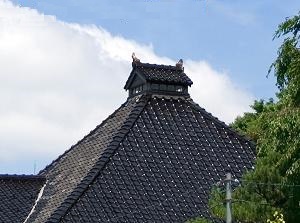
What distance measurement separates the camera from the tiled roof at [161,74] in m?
32.8

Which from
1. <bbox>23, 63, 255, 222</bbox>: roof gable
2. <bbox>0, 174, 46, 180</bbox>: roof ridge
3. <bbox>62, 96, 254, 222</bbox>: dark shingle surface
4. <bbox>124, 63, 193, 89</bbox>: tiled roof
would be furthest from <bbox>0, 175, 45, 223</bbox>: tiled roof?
<bbox>124, 63, 193, 89</bbox>: tiled roof

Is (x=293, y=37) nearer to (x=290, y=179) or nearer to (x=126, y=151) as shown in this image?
(x=290, y=179)

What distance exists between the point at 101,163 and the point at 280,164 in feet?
24.8

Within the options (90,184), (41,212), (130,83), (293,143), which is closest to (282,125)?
(293,143)

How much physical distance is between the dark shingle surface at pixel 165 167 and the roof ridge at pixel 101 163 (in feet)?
0.43

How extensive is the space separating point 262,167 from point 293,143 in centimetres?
145

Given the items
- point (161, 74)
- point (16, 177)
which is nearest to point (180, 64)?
point (161, 74)

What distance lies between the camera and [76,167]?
1216 inches

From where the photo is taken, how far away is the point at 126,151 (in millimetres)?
29812

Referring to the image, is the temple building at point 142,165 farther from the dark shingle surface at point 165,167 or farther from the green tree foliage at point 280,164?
the green tree foliage at point 280,164

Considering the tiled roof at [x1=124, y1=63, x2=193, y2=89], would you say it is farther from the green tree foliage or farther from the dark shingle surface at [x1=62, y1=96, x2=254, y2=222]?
the green tree foliage

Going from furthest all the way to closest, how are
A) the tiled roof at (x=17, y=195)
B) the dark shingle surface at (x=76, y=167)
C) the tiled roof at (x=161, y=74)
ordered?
the tiled roof at (x=161, y=74) → the tiled roof at (x=17, y=195) → the dark shingle surface at (x=76, y=167)

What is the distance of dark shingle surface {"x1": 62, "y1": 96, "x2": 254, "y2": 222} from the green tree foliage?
156 inches

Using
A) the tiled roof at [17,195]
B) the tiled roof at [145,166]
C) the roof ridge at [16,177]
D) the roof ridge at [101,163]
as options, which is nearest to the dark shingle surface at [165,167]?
the tiled roof at [145,166]
